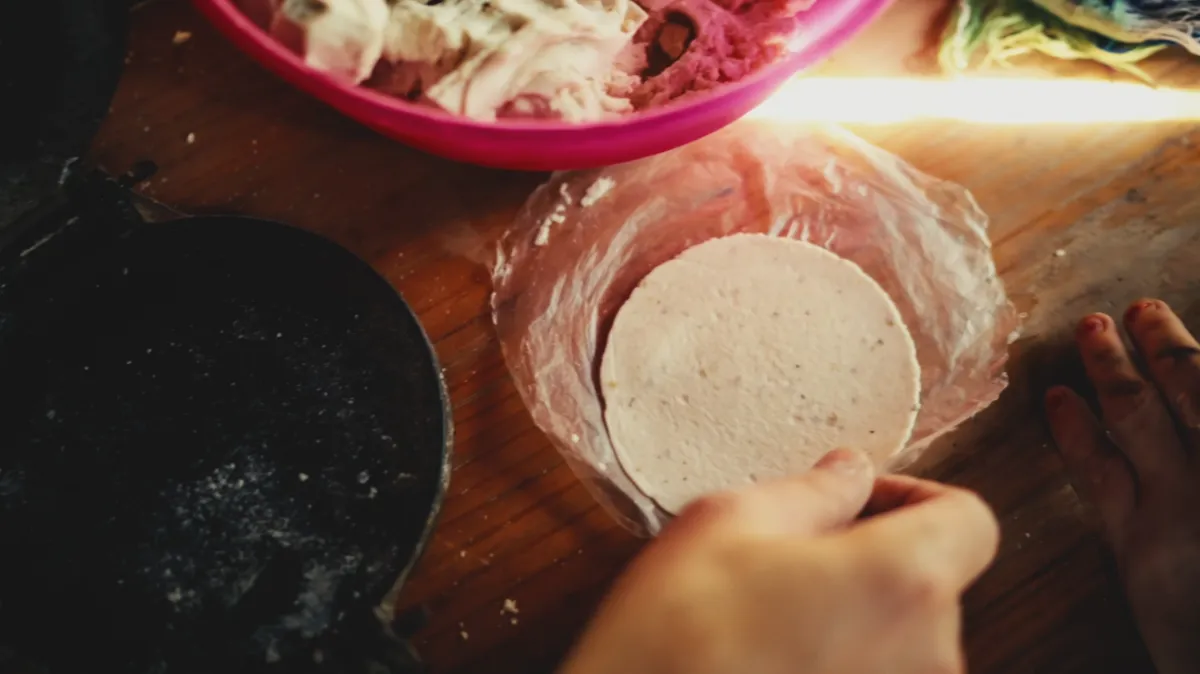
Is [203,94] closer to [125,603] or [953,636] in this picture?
[125,603]

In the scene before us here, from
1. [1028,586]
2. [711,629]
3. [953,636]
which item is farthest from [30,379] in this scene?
[1028,586]

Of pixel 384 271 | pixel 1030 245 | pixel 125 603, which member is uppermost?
pixel 1030 245

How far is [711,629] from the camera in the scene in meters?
0.42

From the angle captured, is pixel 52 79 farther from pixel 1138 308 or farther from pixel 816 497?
pixel 1138 308

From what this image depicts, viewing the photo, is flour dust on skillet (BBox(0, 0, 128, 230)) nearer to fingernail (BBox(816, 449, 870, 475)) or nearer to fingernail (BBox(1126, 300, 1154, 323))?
fingernail (BBox(816, 449, 870, 475))

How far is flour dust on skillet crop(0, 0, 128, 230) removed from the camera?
49cm

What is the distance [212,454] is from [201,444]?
0.01 m

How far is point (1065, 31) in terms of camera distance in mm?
761

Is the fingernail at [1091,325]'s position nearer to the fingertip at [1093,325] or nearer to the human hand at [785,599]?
the fingertip at [1093,325]

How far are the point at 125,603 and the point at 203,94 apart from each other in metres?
0.42

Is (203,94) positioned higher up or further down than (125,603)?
higher up

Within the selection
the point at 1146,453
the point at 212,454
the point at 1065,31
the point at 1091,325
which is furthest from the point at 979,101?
the point at 212,454

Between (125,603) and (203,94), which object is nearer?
(125,603)

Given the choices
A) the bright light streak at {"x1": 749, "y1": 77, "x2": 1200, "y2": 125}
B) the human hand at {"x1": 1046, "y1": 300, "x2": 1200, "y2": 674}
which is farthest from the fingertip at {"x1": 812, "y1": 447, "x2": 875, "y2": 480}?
the bright light streak at {"x1": 749, "y1": 77, "x2": 1200, "y2": 125}
